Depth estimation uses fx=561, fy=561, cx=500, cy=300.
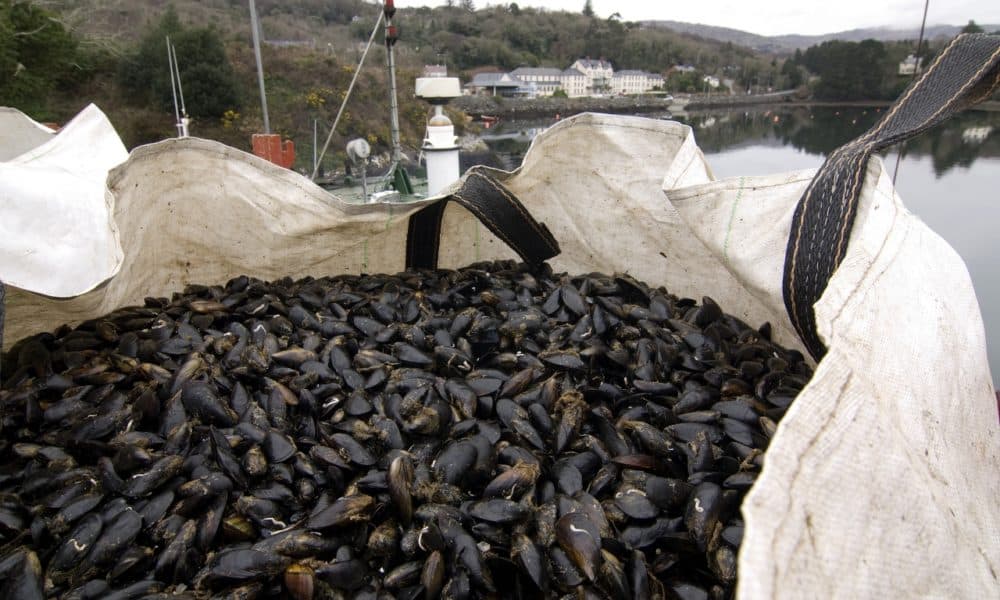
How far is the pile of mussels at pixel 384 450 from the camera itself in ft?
3.48

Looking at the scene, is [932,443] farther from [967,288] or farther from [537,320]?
A: [537,320]

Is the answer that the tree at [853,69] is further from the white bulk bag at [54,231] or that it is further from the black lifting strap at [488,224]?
the white bulk bag at [54,231]

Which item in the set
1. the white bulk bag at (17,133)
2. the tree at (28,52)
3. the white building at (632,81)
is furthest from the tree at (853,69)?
the white building at (632,81)

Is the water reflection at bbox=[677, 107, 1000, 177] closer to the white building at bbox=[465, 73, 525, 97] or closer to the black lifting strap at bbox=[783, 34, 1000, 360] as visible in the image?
the black lifting strap at bbox=[783, 34, 1000, 360]

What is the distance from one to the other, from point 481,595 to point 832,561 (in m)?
0.61

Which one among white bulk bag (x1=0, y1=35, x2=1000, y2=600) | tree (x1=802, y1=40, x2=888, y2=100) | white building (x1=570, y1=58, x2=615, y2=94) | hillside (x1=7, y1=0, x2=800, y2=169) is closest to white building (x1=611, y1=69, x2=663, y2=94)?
white building (x1=570, y1=58, x2=615, y2=94)

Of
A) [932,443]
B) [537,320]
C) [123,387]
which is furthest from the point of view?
[537,320]

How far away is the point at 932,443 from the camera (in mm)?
960

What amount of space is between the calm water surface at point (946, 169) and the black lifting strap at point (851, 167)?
1.74ft

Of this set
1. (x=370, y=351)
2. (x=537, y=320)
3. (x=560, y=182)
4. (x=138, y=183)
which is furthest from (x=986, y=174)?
(x=138, y=183)

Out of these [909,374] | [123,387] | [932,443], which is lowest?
[123,387]

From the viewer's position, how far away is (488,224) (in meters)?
2.22

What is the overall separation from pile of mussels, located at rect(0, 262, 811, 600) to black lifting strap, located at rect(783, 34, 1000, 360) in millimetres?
265

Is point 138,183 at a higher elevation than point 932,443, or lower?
higher
